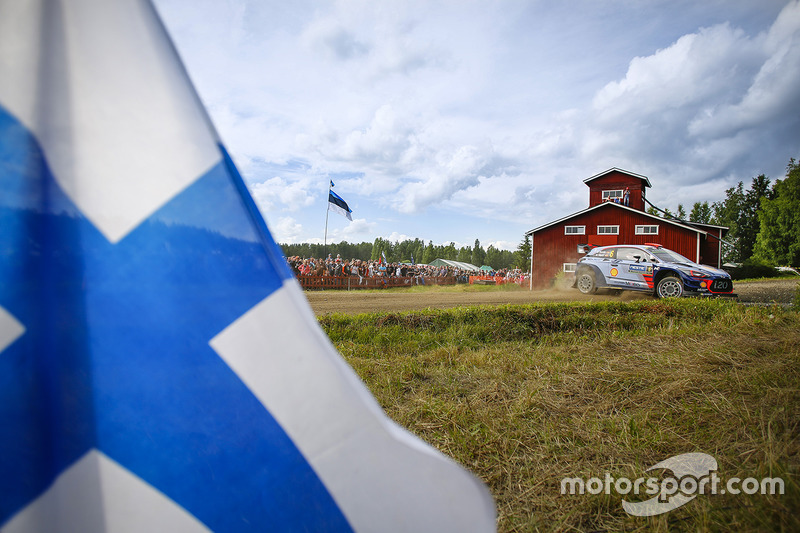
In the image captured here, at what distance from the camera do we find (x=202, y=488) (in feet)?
2.35

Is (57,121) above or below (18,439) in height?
above

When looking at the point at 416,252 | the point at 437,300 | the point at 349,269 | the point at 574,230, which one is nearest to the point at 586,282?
the point at 437,300

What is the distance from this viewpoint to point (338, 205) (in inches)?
865

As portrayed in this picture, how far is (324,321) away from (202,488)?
5.85 m

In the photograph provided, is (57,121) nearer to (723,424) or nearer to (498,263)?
(723,424)

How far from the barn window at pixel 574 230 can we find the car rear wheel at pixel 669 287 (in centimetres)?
1350

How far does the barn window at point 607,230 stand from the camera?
23.6 metres

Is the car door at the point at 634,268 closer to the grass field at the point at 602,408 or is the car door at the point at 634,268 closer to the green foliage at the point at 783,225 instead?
the grass field at the point at 602,408

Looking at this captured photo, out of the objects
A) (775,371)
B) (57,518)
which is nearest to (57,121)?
(57,518)

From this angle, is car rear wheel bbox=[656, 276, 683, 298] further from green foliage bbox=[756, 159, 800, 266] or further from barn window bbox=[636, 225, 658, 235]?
green foliage bbox=[756, 159, 800, 266]

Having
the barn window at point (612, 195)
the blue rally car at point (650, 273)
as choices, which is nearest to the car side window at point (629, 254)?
the blue rally car at point (650, 273)

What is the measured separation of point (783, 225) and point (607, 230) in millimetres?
31027

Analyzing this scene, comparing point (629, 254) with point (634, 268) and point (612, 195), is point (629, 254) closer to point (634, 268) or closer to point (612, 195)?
point (634, 268)

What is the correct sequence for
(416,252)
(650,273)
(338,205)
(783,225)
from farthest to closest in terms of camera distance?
(416,252) → (783,225) → (338,205) → (650,273)
